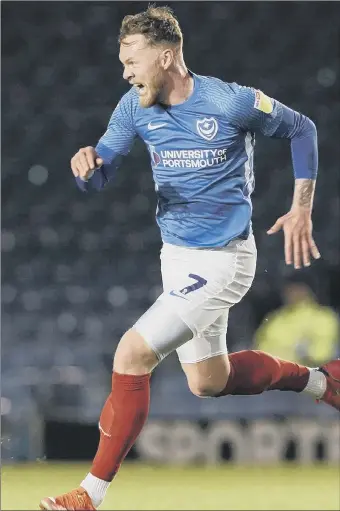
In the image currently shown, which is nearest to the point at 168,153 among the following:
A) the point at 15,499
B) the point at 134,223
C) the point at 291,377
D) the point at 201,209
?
the point at 201,209

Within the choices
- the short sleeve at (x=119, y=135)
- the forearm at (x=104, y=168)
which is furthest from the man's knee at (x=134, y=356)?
the short sleeve at (x=119, y=135)

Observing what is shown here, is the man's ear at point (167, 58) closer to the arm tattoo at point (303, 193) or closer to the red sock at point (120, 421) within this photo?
the arm tattoo at point (303, 193)

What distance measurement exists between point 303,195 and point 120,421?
1.23 metres

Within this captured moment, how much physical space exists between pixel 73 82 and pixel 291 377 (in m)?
9.31

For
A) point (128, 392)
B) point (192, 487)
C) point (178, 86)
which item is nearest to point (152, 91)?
point (178, 86)

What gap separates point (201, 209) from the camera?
4.61 m

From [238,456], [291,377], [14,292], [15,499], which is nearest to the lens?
[291,377]

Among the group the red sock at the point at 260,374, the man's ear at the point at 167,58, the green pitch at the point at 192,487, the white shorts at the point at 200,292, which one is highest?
the man's ear at the point at 167,58

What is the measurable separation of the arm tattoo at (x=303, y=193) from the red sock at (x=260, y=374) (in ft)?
2.96

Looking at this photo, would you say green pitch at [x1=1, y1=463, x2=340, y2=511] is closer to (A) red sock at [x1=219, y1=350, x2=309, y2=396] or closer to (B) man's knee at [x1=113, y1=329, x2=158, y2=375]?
(A) red sock at [x1=219, y1=350, x2=309, y2=396]

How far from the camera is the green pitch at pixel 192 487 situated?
23.1 feet

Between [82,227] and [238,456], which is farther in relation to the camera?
[82,227]

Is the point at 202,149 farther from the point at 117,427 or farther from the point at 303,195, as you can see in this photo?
the point at 117,427

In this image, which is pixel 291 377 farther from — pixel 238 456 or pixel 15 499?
pixel 238 456
